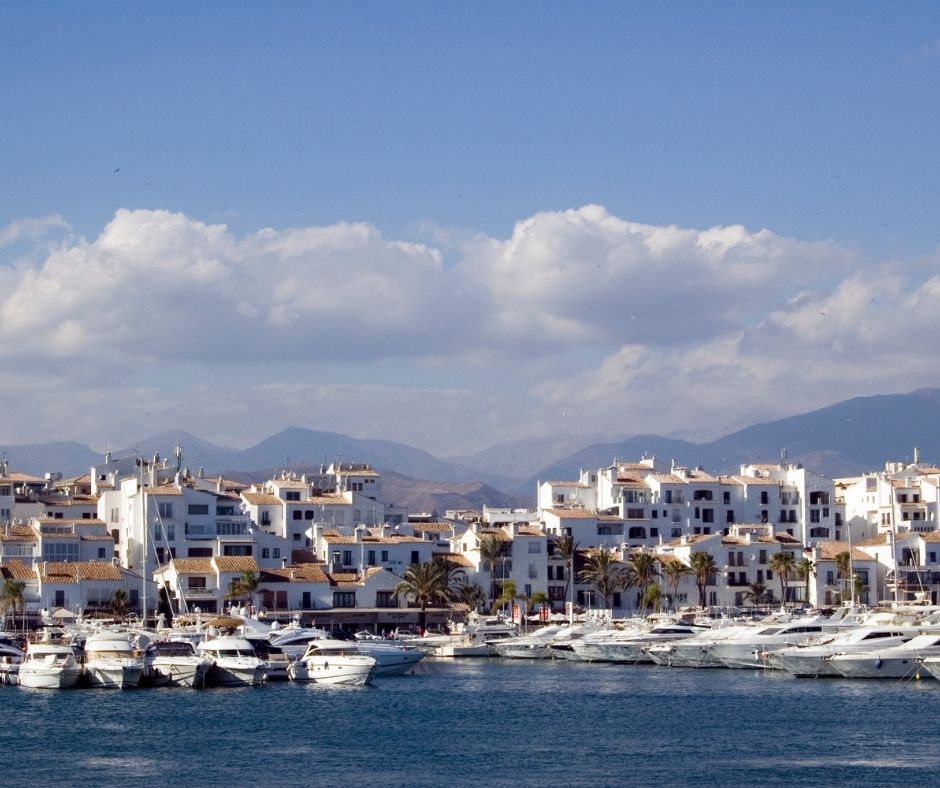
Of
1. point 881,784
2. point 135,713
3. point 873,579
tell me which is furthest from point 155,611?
point 881,784

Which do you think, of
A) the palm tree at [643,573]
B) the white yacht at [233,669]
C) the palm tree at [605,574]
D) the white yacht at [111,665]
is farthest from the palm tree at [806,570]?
the white yacht at [111,665]

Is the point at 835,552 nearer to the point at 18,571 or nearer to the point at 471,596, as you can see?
the point at 471,596

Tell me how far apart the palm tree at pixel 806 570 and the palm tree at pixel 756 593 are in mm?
3040

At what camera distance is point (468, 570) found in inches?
5064

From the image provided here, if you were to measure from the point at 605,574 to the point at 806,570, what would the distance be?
1635 centimetres

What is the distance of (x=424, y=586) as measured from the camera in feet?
395

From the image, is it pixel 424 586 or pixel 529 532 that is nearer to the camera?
pixel 424 586

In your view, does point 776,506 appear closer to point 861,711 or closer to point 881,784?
point 861,711

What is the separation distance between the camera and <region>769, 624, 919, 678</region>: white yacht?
288 ft

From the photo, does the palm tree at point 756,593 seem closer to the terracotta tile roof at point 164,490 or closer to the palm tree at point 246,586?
the palm tree at point 246,586

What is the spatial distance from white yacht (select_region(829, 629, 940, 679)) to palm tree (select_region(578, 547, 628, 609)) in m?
41.0

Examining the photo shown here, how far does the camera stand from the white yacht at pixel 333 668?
85062mm

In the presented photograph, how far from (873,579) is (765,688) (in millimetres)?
53871

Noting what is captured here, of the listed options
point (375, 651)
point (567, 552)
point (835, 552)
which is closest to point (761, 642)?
point (375, 651)
